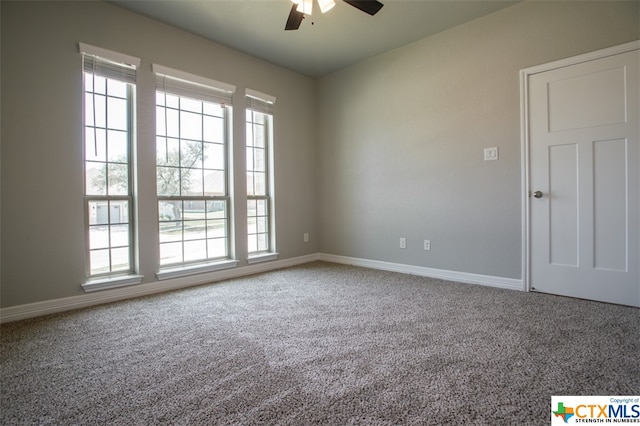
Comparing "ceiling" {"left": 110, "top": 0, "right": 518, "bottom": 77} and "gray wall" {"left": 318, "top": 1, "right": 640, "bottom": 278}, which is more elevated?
"ceiling" {"left": 110, "top": 0, "right": 518, "bottom": 77}

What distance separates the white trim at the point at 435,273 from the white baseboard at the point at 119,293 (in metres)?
1.02

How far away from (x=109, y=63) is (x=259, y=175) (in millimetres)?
1975

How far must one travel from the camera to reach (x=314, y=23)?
336cm

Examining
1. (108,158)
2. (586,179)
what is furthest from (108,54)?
(586,179)

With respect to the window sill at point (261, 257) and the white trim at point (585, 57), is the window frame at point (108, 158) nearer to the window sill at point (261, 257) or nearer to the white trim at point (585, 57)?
the window sill at point (261, 257)

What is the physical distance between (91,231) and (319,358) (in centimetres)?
249

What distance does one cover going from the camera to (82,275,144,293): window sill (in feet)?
9.55

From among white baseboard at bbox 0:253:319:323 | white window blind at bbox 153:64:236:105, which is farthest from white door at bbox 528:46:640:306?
white window blind at bbox 153:64:236:105

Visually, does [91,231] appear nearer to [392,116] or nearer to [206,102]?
[206,102]

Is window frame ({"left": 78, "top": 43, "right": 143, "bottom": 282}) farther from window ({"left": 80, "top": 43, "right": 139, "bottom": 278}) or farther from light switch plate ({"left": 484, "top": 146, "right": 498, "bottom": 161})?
light switch plate ({"left": 484, "top": 146, "right": 498, "bottom": 161})

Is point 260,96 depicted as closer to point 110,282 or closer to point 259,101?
point 259,101

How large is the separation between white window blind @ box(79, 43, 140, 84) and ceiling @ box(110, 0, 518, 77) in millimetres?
484

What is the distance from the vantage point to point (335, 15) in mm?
3221

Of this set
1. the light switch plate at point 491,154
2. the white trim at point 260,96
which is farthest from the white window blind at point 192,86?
the light switch plate at point 491,154
